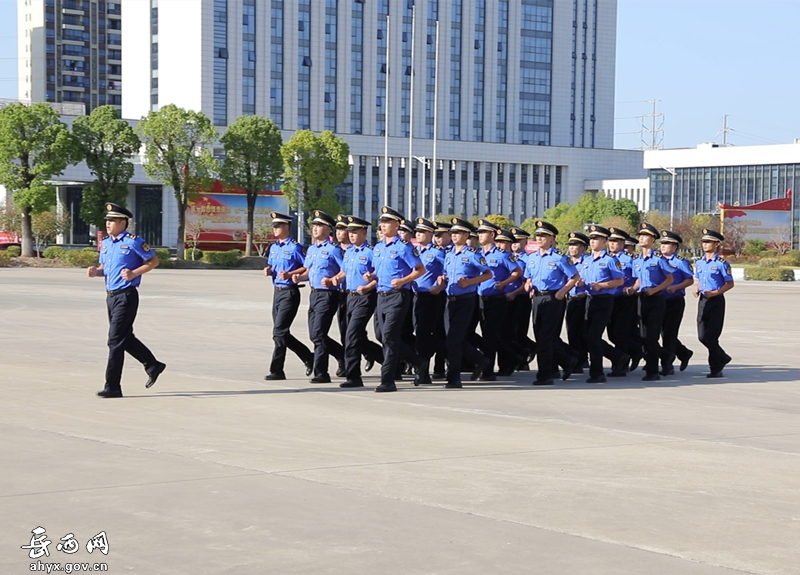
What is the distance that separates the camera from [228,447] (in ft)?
28.5

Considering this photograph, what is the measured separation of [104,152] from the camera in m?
57.7

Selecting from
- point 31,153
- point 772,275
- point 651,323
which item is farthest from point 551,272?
point 31,153

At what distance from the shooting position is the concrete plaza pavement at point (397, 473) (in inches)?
232

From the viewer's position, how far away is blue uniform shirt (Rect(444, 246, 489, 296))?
13.0 m

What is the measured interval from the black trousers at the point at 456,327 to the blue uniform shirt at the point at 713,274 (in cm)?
365

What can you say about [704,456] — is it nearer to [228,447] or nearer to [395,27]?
[228,447]

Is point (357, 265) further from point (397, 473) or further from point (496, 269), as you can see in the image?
point (397, 473)

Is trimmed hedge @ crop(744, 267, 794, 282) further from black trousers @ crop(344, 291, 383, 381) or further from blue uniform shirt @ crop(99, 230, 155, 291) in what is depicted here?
blue uniform shirt @ crop(99, 230, 155, 291)

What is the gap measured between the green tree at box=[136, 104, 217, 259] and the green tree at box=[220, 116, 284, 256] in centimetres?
301

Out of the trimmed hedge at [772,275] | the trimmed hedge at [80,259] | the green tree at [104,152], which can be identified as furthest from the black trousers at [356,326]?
the green tree at [104,152]

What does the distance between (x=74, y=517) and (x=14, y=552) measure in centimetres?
71

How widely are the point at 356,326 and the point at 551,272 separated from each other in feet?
8.26

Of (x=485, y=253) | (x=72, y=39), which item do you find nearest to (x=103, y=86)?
(x=72, y=39)

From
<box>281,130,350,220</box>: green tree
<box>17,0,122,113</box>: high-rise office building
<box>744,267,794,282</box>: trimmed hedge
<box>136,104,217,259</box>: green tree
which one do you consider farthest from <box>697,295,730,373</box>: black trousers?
<box>17,0,122,113</box>: high-rise office building
